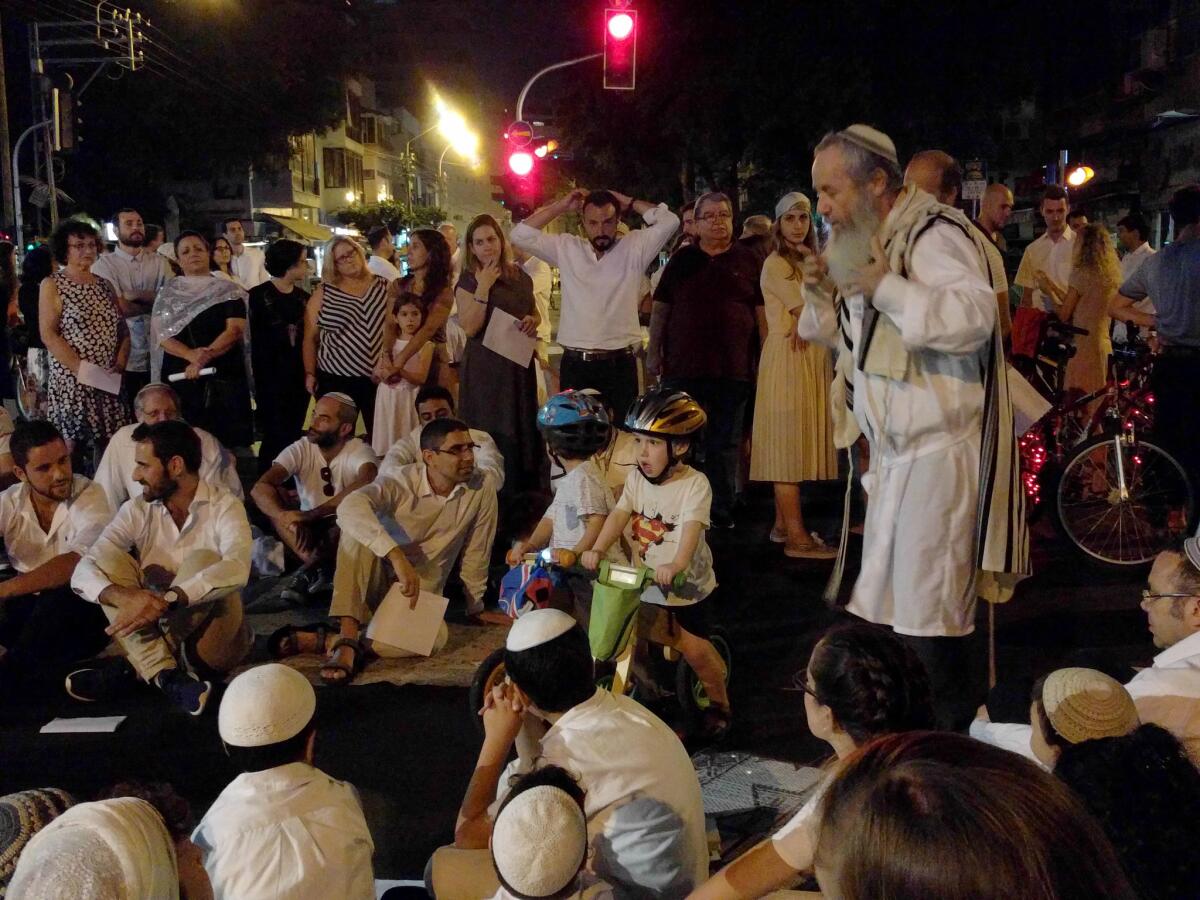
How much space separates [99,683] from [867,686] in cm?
396

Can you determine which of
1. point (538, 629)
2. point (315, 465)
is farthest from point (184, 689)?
point (538, 629)

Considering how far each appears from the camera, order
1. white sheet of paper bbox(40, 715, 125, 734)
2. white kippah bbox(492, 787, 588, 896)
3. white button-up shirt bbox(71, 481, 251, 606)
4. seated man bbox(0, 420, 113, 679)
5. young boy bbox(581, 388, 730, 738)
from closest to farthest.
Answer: white kippah bbox(492, 787, 588, 896), young boy bbox(581, 388, 730, 738), white sheet of paper bbox(40, 715, 125, 734), white button-up shirt bbox(71, 481, 251, 606), seated man bbox(0, 420, 113, 679)

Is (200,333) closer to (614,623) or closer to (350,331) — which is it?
(350,331)

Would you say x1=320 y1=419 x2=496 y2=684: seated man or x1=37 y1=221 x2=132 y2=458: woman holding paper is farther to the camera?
x1=37 y1=221 x2=132 y2=458: woman holding paper

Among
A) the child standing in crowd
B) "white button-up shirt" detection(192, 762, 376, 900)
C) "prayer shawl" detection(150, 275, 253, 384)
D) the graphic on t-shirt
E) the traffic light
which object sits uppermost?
the traffic light

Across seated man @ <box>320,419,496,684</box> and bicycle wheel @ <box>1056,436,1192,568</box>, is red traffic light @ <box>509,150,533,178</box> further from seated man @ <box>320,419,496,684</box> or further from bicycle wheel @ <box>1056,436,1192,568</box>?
bicycle wheel @ <box>1056,436,1192,568</box>

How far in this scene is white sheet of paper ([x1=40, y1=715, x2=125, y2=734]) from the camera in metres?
5.02

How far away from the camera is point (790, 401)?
755 cm

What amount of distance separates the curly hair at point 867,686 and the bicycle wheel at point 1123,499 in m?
4.83

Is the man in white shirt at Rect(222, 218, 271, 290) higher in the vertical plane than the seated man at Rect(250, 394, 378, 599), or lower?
higher

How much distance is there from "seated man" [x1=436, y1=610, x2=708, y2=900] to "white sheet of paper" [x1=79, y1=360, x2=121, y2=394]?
5583mm

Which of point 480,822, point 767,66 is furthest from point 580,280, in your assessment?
point 767,66

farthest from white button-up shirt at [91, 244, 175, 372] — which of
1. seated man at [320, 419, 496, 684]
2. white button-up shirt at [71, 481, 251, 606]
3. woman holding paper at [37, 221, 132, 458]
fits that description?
seated man at [320, 419, 496, 684]

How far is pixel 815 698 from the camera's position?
2771 millimetres
